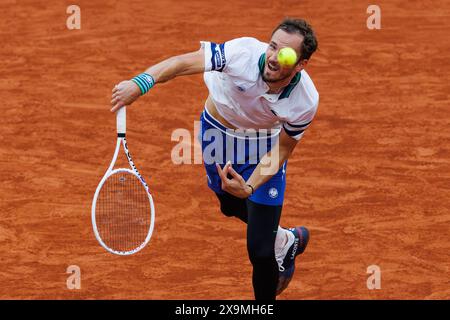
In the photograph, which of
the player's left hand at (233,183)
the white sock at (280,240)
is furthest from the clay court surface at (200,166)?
the player's left hand at (233,183)

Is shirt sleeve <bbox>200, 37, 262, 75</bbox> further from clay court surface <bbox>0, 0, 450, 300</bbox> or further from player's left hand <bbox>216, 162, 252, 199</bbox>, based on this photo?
clay court surface <bbox>0, 0, 450, 300</bbox>

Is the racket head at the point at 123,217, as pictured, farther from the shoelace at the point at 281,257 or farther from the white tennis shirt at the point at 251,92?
the shoelace at the point at 281,257

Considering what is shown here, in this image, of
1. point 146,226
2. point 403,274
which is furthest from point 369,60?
point 146,226

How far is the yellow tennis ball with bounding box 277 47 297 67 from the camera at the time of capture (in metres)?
6.16

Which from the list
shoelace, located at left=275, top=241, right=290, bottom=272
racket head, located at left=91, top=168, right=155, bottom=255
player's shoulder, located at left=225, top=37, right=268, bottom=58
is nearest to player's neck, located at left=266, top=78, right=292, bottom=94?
player's shoulder, located at left=225, top=37, right=268, bottom=58

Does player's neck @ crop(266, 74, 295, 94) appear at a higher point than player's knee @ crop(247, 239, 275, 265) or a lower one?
higher

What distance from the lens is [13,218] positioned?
27.7 ft

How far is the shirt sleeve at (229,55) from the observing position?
6398mm

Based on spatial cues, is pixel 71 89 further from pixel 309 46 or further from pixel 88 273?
pixel 309 46

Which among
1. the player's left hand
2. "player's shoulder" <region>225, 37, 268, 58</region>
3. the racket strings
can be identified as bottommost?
the racket strings

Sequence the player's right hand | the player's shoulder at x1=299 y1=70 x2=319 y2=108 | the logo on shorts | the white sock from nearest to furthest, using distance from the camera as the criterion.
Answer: the player's right hand, the player's shoulder at x1=299 y1=70 x2=319 y2=108, the logo on shorts, the white sock

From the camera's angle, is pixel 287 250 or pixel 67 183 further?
pixel 67 183

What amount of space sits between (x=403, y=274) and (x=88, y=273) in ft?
8.30

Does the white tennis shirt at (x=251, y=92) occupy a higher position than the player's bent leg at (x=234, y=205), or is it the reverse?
the white tennis shirt at (x=251, y=92)
